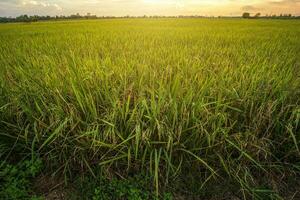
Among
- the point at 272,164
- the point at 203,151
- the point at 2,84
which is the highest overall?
the point at 2,84

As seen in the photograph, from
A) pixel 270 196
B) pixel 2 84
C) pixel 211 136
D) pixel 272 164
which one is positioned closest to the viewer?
pixel 270 196

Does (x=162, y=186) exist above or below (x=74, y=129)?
below

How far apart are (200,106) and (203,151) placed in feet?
1.01

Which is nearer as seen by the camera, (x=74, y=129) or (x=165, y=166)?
(x=165, y=166)

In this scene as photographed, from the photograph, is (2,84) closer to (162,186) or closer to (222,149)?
(162,186)

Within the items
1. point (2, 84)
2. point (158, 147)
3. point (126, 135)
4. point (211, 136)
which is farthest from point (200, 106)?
point (2, 84)

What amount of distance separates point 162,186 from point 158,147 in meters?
0.26

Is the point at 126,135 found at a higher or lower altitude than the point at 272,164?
higher

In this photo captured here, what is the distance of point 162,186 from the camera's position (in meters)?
2.10

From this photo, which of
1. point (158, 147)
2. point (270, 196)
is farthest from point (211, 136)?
point (270, 196)

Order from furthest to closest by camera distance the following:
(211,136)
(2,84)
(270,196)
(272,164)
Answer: (2,84) < (272,164) < (211,136) < (270,196)

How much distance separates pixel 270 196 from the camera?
2.03m

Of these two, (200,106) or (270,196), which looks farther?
(200,106)

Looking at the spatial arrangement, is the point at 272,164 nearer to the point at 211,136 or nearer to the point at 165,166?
the point at 211,136
